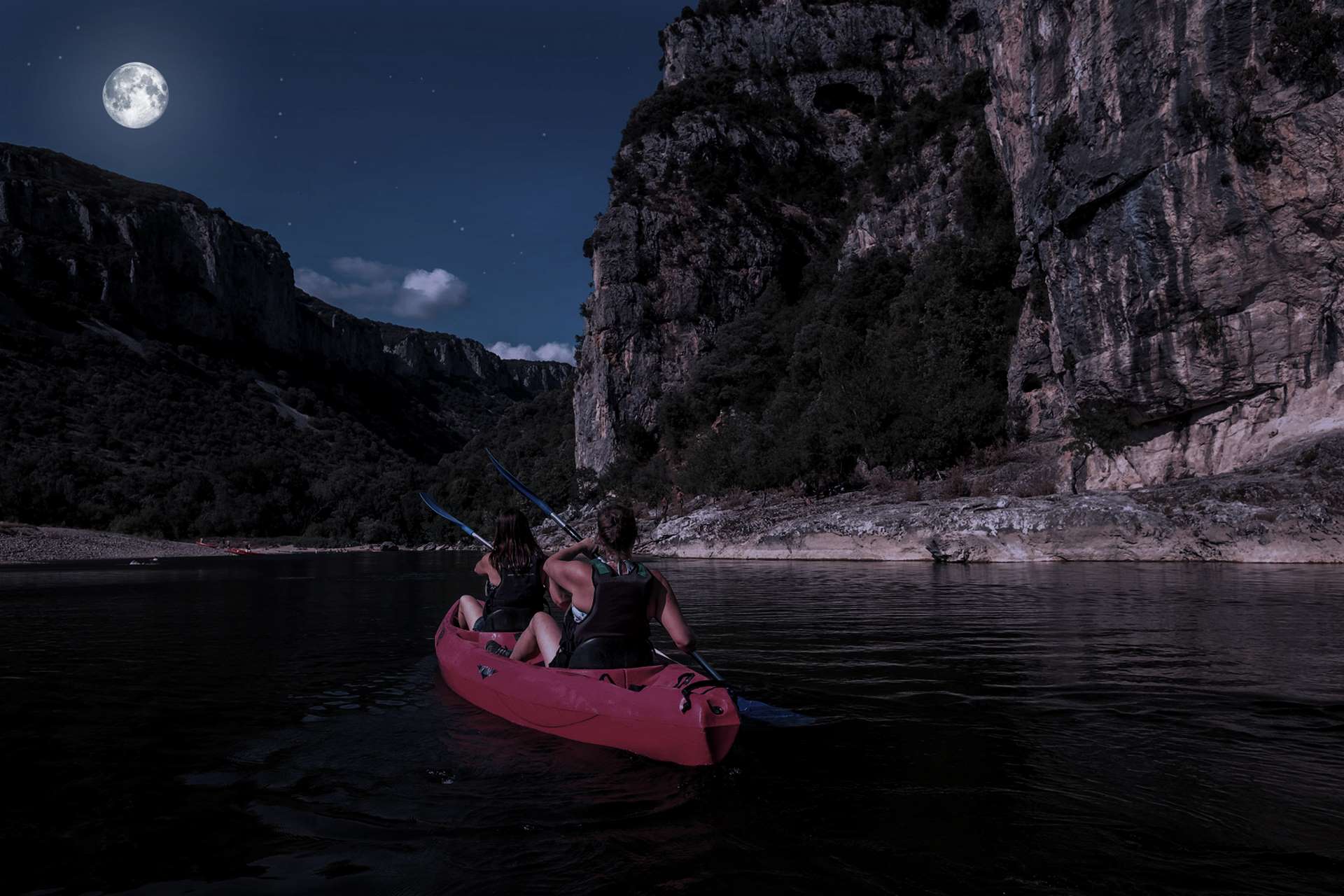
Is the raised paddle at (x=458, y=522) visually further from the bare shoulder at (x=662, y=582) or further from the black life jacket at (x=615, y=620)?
the bare shoulder at (x=662, y=582)

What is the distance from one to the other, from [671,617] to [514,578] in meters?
2.30

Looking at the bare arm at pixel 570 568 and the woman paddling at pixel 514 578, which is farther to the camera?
the woman paddling at pixel 514 578

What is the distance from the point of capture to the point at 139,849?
3.42 meters

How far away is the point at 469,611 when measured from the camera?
781 centimetres

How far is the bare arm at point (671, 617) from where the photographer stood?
5.11 m

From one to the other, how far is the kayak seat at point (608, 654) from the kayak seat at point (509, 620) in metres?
1.93

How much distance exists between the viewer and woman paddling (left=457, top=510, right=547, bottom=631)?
269 inches

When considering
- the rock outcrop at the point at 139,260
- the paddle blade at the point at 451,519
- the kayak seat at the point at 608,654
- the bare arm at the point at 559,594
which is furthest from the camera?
Answer: the rock outcrop at the point at 139,260

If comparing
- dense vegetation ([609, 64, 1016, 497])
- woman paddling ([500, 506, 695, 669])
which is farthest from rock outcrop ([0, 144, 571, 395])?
woman paddling ([500, 506, 695, 669])

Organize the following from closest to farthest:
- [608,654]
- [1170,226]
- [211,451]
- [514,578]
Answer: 1. [608,654]
2. [514,578]
3. [1170,226]
4. [211,451]

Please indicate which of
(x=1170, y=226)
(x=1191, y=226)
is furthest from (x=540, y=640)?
(x=1170, y=226)

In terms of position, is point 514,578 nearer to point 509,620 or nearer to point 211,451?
point 509,620

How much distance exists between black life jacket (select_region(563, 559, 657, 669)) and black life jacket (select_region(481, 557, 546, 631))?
188cm

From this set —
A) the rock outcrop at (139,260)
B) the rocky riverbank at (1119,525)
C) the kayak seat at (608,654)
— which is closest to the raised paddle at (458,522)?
the kayak seat at (608,654)
